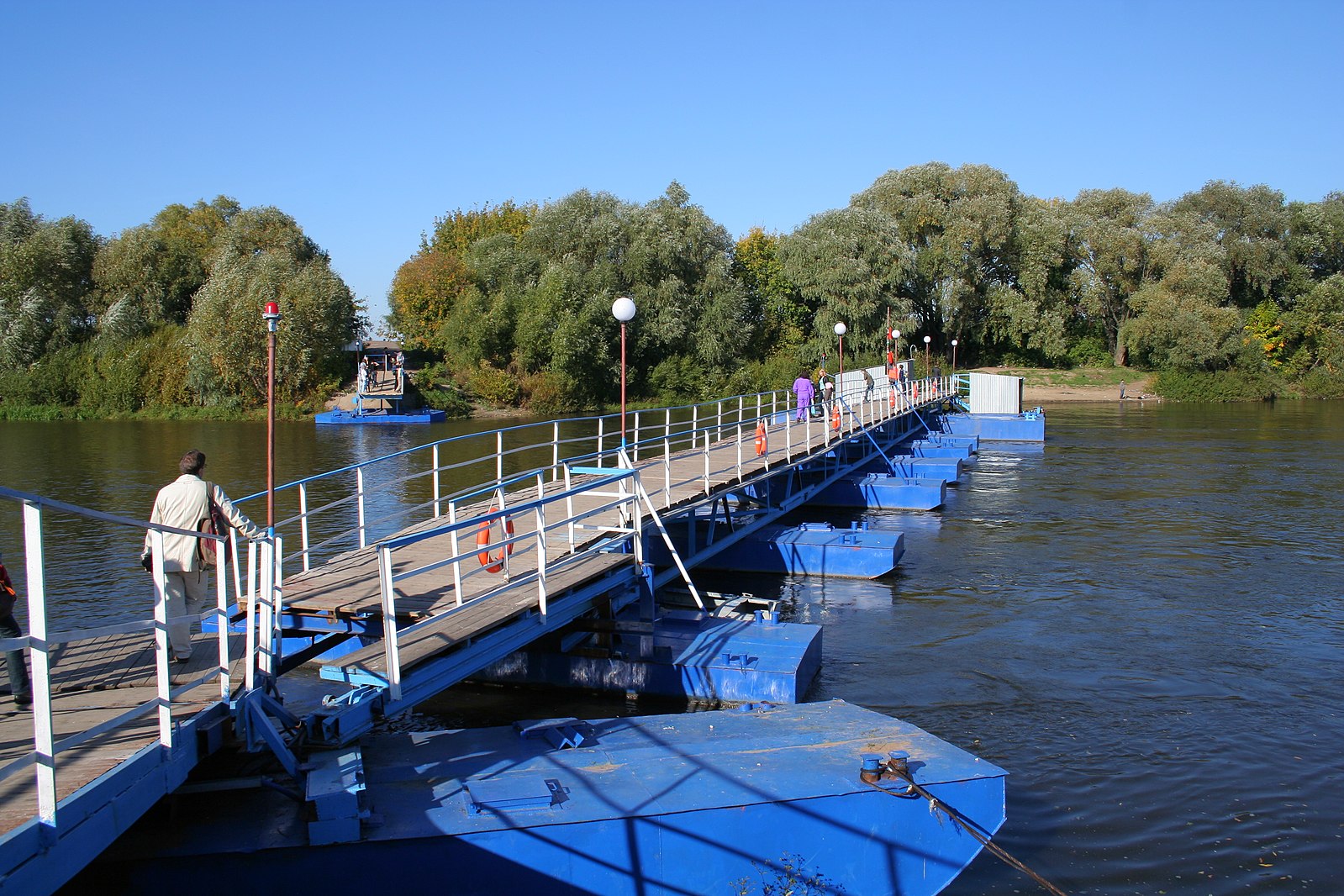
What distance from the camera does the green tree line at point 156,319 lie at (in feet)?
185

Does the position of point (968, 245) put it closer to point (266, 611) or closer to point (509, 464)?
point (509, 464)

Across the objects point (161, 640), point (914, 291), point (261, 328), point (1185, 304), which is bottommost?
point (161, 640)

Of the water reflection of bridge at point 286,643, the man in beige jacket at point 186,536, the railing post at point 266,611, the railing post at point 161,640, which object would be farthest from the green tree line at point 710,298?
the railing post at point 161,640

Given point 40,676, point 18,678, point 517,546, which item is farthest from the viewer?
point 517,546

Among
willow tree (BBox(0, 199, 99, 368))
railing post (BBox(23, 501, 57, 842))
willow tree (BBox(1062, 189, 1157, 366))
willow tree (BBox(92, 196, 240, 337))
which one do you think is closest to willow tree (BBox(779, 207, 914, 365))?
willow tree (BBox(1062, 189, 1157, 366))

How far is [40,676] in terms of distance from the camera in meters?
4.62

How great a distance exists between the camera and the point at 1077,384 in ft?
225

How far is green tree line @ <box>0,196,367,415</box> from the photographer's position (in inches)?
2224

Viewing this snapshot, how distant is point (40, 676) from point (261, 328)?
5507 cm

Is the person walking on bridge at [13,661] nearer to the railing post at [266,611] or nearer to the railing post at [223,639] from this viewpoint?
the railing post at [223,639]

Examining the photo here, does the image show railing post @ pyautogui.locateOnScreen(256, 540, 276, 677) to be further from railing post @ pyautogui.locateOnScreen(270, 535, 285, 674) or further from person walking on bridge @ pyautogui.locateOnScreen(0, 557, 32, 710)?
person walking on bridge @ pyautogui.locateOnScreen(0, 557, 32, 710)

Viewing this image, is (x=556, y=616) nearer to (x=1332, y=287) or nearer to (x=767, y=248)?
(x=767, y=248)

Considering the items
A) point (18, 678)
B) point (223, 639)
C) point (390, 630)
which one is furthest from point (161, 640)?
point (390, 630)

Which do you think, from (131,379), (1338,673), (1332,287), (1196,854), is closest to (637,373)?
(131,379)
